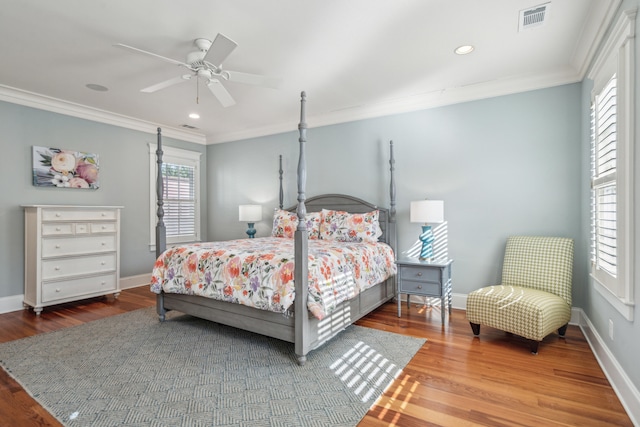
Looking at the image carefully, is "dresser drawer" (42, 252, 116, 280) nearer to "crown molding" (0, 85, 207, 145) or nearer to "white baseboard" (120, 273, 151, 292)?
"white baseboard" (120, 273, 151, 292)

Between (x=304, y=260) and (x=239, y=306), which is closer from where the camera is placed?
(x=304, y=260)

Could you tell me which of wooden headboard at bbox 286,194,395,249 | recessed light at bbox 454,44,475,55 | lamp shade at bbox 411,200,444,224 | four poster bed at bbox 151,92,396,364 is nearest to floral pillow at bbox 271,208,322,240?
wooden headboard at bbox 286,194,395,249

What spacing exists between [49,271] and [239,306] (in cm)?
271

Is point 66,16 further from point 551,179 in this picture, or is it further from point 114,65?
point 551,179

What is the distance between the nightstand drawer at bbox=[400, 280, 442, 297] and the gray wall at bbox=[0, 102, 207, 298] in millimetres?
4137

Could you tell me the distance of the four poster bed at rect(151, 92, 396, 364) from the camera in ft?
8.38

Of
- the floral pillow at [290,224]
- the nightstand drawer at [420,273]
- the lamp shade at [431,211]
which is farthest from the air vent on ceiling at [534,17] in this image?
the floral pillow at [290,224]

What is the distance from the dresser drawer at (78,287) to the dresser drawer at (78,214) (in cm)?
76

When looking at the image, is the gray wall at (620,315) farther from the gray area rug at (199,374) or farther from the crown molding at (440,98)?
the gray area rug at (199,374)

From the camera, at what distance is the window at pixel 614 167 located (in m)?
1.92

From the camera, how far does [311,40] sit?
2.81m

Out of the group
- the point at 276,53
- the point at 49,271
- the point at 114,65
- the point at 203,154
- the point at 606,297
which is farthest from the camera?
the point at 203,154

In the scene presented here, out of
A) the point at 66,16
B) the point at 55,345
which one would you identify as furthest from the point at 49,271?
the point at 66,16

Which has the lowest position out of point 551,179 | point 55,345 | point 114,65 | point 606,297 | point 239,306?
point 55,345
